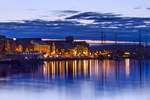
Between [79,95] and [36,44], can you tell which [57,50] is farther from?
[79,95]

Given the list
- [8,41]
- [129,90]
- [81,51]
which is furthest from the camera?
[81,51]

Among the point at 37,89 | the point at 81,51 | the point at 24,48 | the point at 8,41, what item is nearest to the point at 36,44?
the point at 24,48

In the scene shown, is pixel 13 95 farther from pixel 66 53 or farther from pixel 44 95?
pixel 66 53

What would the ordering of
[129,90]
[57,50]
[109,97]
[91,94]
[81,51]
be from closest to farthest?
[109,97] < [91,94] < [129,90] < [57,50] < [81,51]

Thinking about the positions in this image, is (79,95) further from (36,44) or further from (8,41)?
(36,44)

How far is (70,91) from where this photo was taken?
689 inches

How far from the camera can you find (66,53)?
90500 mm

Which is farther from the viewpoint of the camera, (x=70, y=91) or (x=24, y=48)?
(x=24, y=48)

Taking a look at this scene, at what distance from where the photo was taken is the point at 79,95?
631 inches

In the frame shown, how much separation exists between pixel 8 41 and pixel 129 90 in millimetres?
55881

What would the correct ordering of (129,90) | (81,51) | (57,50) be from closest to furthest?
(129,90), (57,50), (81,51)

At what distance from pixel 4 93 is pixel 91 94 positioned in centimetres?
419

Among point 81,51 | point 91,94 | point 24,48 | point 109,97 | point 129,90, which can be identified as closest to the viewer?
point 109,97

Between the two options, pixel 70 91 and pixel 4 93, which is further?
pixel 70 91
